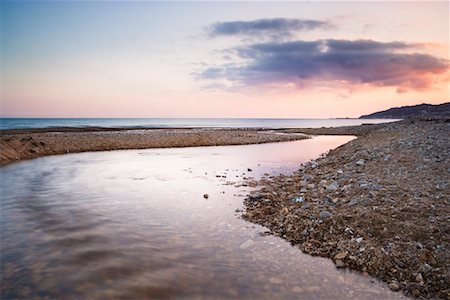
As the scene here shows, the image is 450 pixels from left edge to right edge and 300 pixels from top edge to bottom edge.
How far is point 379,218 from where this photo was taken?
7.54 meters

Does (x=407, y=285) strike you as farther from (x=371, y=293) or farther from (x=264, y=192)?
(x=264, y=192)

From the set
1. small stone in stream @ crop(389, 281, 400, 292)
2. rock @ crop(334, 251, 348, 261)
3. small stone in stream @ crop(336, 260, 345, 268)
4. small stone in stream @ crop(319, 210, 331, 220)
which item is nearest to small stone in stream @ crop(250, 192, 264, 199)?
small stone in stream @ crop(319, 210, 331, 220)

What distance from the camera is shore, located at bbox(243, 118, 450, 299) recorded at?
597 cm

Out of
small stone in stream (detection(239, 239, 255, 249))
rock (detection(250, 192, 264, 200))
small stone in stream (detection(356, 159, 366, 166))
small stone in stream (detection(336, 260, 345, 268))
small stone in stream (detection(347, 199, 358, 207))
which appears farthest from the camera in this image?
small stone in stream (detection(356, 159, 366, 166))

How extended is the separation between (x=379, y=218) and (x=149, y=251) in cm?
562

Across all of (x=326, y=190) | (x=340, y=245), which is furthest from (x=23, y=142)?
(x=340, y=245)

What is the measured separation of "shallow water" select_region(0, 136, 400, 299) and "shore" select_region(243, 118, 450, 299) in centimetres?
49

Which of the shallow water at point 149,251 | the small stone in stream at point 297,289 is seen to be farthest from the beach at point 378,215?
the small stone in stream at point 297,289

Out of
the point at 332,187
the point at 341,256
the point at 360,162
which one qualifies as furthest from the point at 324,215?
the point at 360,162

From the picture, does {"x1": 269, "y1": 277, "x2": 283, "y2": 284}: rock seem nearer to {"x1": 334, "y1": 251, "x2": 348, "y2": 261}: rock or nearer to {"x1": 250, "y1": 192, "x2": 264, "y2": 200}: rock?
{"x1": 334, "y1": 251, "x2": 348, "y2": 261}: rock

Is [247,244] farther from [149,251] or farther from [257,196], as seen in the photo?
[257,196]

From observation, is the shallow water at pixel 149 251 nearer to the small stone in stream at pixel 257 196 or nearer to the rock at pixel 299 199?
the small stone in stream at pixel 257 196

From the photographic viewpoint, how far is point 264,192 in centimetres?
1180

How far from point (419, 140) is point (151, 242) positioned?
1590 cm
